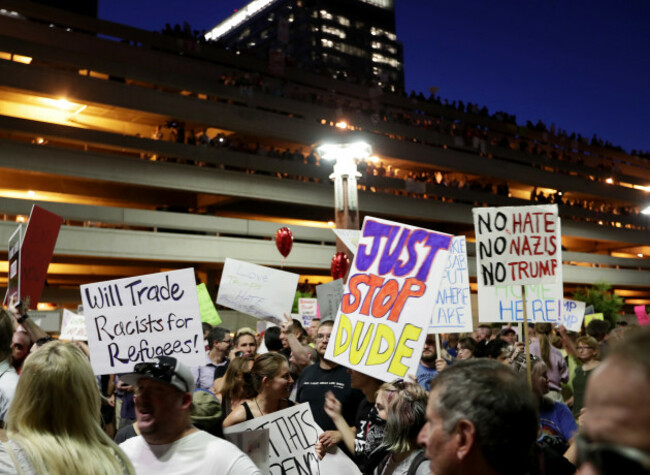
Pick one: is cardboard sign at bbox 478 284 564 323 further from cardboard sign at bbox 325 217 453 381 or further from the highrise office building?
the highrise office building

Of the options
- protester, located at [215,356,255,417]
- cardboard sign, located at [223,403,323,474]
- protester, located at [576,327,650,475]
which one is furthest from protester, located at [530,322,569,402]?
protester, located at [576,327,650,475]

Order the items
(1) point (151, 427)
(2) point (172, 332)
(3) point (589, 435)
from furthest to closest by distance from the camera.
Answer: (2) point (172, 332), (1) point (151, 427), (3) point (589, 435)

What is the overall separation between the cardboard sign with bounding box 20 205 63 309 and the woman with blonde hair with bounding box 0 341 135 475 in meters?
3.67

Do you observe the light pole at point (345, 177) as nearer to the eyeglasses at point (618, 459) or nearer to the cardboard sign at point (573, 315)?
the cardboard sign at point (573, 315)

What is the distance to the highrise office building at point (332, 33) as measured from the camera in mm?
110938

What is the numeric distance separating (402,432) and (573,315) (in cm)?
1127

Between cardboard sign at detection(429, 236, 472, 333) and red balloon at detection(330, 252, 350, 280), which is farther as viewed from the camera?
red balloon at detection(330, 252, 350, 280)

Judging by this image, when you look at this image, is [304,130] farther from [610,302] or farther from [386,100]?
[610,302]

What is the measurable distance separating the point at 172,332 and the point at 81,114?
29.2 metres

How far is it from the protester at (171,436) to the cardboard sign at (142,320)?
1811 mm

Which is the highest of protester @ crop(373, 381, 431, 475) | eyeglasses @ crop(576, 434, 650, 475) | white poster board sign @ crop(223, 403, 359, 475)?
eyeglasses @ crop(576, 434, 650, 475)

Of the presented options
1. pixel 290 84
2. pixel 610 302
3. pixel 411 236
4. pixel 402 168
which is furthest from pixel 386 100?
pixel 411 236

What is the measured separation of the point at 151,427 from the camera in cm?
294

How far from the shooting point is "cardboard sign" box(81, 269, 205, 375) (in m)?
4.90
